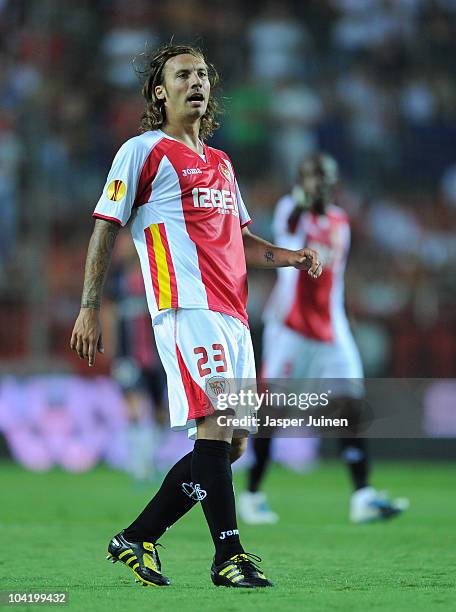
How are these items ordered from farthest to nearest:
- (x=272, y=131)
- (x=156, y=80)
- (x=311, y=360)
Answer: (x=272, y=131) < (x=311, y=360) < (x=156, y=80)

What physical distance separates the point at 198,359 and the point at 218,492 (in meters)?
0.49

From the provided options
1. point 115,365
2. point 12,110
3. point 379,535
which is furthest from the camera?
point 12,110

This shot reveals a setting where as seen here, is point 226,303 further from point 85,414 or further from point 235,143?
point 235,143

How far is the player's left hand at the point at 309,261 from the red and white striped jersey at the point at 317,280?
9.66 feet

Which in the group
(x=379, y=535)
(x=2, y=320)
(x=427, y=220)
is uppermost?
(x=427, y=220)

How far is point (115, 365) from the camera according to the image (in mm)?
10734

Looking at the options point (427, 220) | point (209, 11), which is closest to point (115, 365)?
point (427, 220)

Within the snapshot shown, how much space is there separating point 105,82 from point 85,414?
480cm

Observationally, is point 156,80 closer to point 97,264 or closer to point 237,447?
point 97,264

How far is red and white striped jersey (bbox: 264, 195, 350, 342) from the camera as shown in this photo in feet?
26.1

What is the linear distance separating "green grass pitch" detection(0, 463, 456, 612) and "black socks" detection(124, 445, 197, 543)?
19cm

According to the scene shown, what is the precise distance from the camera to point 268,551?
594 centimetres

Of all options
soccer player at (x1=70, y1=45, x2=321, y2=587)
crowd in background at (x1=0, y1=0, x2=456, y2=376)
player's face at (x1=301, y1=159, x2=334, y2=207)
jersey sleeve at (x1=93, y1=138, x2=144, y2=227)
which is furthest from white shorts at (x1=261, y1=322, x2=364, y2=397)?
crowd in background at (x1=0, y1=0, x2=456, y2=376)

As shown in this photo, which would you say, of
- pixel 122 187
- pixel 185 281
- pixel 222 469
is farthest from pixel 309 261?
pixel 222 469
